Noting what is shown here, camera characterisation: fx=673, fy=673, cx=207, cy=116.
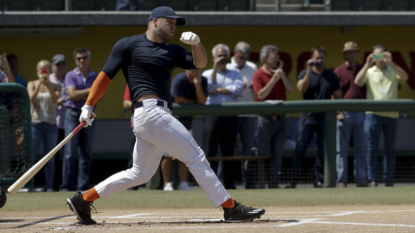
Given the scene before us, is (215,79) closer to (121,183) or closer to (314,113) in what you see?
(314,113)

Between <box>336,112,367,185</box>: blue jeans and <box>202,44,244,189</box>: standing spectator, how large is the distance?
58.4 inches

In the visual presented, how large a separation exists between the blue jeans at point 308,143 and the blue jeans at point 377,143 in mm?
669

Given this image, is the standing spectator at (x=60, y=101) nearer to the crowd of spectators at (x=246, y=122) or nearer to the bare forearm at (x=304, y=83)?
the crowd of spectators at (x=246, y=122)

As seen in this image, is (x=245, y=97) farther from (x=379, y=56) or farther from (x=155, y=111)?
(x=155, y=111)

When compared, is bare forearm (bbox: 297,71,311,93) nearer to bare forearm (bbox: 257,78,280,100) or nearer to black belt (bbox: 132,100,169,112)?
bare forearm (bbox: 257,78,280,100)

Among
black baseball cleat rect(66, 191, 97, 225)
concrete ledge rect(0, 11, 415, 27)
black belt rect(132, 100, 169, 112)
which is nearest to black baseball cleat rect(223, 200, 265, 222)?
black belt rect(132, 100, 169, 112)

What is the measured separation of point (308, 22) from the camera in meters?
12.9

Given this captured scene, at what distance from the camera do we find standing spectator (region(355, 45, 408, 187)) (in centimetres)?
941

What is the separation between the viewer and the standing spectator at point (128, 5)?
41.9ft

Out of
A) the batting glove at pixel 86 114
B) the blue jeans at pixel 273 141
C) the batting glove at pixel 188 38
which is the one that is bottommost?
the blue jeans at pixel 273 141

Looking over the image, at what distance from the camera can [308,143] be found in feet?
30.9

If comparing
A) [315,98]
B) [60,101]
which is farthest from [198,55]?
[60,101]

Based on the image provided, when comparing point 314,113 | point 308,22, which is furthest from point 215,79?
point 308,22

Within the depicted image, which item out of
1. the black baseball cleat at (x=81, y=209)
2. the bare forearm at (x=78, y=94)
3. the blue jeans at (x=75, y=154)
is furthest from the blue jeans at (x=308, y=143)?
the black baseball cleat at (x=81, y=209)
